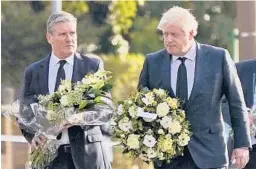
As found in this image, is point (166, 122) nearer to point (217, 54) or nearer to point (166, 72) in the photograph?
point (166, 72)

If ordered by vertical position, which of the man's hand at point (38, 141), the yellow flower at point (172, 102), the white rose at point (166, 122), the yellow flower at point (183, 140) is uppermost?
the yellow flower at point (172, 102)

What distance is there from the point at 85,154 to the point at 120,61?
16.7 metres

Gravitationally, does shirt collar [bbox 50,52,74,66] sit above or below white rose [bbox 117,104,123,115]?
above

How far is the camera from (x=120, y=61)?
22.7 meters

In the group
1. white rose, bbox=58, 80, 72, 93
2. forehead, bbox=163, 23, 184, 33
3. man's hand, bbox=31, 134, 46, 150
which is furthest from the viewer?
man's hand, bbox=31, 134, 46, 150

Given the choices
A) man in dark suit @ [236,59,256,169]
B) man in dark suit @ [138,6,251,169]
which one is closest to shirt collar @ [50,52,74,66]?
man in dark suit @ [138,6,251,169]

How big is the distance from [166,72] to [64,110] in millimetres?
742

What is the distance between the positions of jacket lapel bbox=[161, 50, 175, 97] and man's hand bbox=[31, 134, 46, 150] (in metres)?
0.94

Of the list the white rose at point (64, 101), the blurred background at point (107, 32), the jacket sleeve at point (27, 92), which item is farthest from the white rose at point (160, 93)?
the blurred background at point (107, 32)

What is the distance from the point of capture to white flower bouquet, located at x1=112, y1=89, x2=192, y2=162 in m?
5.51

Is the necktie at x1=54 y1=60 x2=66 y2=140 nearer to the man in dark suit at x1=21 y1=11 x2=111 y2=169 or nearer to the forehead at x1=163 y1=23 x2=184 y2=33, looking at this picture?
the man in dark suit at x1=21 y1=11 x2=111 y2=169

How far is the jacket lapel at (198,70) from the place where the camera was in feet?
18.6

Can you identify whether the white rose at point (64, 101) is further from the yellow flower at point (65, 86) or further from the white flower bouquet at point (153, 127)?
the white flower bouquet at point (153, 127)

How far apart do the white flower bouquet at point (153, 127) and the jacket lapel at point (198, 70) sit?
128 millimetres
